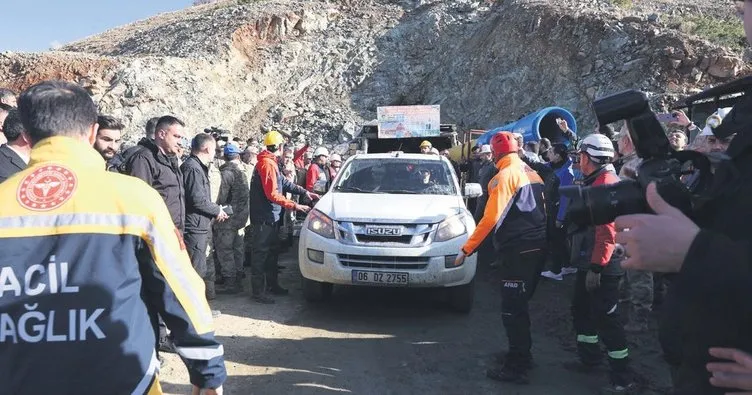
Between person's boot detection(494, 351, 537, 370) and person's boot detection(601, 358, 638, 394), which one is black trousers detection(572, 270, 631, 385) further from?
person's boot detection(494, 351, 537, 370)

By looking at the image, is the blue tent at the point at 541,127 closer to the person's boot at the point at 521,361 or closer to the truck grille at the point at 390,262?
the truck grille at the point at 390,262

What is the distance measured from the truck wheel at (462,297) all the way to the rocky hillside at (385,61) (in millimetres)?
11557

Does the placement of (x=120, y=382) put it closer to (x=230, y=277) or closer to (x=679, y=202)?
(x=679, y=202)

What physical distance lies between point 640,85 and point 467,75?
973 cm

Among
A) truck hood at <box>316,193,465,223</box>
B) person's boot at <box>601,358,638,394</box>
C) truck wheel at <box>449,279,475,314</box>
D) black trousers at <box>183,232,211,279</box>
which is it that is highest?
truck hood at <box>316,193,465,223</box>

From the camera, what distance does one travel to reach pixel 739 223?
114 centimetres

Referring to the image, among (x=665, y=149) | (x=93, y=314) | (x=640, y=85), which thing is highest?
(x=640, y=85)

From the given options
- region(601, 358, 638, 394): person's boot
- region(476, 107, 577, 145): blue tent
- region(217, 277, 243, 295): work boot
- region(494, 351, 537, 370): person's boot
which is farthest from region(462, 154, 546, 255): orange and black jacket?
region(476, 107, 577, 145): blue tent

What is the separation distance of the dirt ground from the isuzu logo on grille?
3.06 ft

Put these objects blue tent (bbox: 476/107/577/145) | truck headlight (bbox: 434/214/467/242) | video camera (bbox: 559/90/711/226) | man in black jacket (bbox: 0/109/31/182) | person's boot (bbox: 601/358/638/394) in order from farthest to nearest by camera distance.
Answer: blue tent (bbox: 476/107/577/145) → truck headlight (bbox: 434/214/467/242) → person's boot (bbox: 601/358/638/394) → man in black jacket (bbox: 0/109/31/182) → video camera (bbox: 559/90/711/226)

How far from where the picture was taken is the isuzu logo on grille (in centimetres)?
525

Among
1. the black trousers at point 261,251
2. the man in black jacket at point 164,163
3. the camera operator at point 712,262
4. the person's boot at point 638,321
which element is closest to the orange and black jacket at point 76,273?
the camera operator at point 712,262

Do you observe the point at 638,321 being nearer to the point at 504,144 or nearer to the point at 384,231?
the point at 504,144

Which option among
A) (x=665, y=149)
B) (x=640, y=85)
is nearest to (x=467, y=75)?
(x=640, y=85)
